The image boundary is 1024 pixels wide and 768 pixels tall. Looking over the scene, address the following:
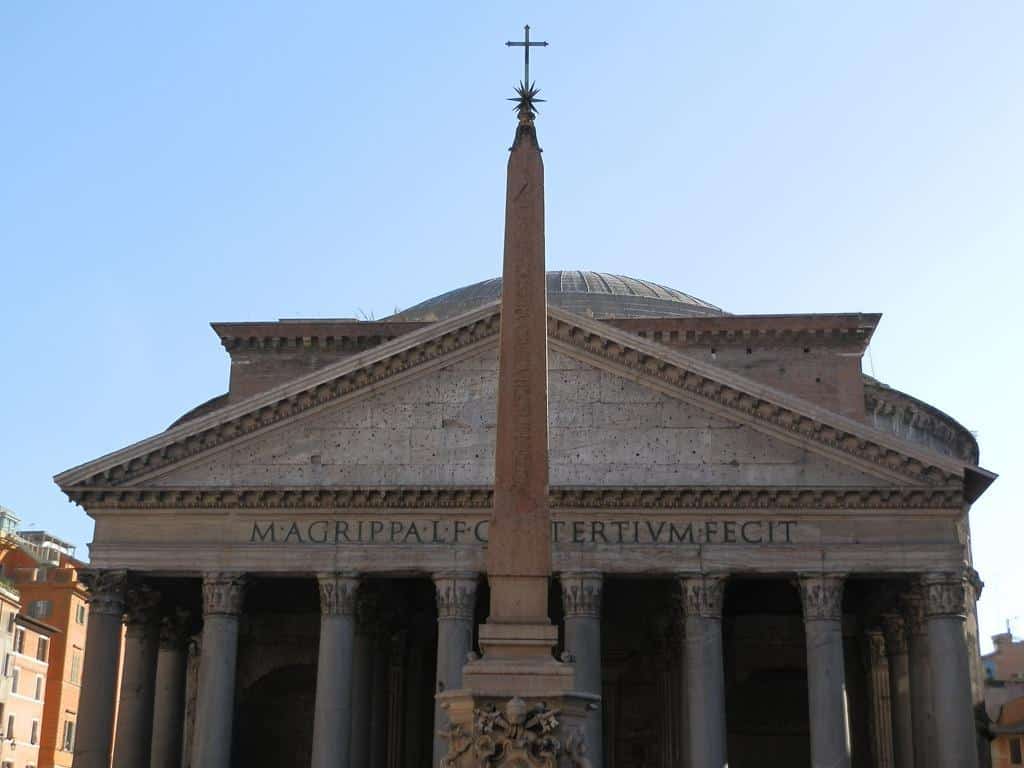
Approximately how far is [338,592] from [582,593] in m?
4.29

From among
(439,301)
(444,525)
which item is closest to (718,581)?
(444,525)

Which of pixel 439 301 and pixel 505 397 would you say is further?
pixel 439 301

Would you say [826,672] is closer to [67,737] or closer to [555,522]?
A: [555,522]

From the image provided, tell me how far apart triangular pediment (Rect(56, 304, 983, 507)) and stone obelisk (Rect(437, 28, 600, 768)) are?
48.0 feet

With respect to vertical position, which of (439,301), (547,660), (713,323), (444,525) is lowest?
(547,660)

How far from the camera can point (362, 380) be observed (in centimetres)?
2684

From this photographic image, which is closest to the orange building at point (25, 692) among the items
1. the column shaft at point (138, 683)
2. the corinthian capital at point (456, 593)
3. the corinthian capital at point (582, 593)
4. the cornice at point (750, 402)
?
the column shaft at point (138, 683)

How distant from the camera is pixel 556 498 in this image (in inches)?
1022

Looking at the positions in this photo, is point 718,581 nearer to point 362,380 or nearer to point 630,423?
point 630,423

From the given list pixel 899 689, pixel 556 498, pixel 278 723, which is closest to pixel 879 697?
pixel 899 689

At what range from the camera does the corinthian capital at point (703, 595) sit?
2542 centimetres

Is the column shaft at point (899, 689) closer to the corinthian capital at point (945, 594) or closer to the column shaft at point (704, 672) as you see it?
the corinthian capital at point (945, 594)

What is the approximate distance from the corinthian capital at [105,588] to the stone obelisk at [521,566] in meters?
16.7

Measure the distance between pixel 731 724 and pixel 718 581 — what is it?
8397mm
